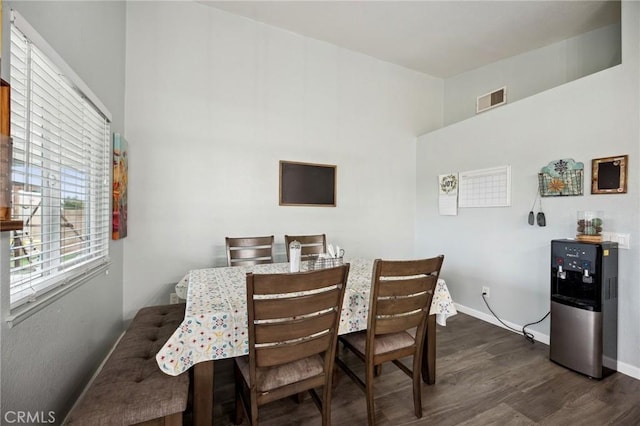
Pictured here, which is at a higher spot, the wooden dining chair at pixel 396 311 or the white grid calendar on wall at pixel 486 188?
the white grid calendar on wall at pixel 486 188

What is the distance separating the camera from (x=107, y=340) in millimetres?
2270

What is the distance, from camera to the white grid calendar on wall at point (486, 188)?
3127 millimetres

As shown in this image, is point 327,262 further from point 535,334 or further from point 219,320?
point 535,334

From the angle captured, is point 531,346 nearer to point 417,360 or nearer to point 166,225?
point 417,360

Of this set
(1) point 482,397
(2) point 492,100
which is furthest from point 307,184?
(2) point 492,100

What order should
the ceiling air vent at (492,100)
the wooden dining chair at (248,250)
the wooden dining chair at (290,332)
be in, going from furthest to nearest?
the ceiling air vent at (492,100), the wooden dining chair at (248,250), the wooden dining chair at (290,332)

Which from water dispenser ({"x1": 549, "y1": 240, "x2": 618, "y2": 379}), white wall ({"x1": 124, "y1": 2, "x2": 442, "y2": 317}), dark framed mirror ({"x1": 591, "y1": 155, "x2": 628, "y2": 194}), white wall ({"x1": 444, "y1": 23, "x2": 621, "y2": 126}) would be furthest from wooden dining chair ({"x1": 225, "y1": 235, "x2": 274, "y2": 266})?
white wall ({"x1": 444, "y1": 23, "x2": 621, "y2": 126})

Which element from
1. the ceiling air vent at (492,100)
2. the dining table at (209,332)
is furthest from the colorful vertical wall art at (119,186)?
the ceiling air vent at (492,100)

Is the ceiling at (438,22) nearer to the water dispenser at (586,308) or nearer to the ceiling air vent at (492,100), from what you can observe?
the ceiling air vent at (492,100)

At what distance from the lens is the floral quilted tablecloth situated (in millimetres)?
1300

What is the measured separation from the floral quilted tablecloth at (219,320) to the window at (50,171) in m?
0.67

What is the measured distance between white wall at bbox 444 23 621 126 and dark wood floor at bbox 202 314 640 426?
306 cm

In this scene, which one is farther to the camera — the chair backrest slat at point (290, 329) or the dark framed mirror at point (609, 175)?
the dark framed mirror at point (609, 175)

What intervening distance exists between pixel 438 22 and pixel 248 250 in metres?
3.29
